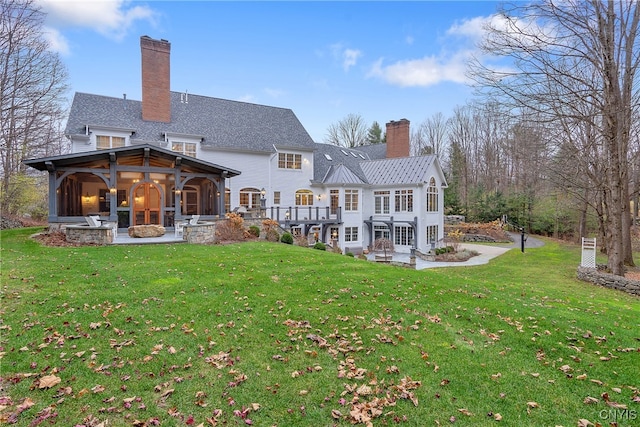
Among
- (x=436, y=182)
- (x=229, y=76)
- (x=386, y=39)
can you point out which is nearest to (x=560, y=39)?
(x=386, y=39)

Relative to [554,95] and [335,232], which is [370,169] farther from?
[554,95]

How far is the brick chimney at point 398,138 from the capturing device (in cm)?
2851

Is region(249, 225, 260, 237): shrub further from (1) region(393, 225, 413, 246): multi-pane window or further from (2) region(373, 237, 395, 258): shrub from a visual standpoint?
(1) region(393, 225, 413, 246): multi-pane window

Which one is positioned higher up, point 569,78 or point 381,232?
point 569,78

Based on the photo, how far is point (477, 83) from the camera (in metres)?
10.7

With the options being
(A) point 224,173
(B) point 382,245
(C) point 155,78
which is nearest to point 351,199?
(B) point 382,245

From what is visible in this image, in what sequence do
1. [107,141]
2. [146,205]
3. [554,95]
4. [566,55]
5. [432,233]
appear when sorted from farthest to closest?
[432,233] → [146,205] → [107,141] → [554,95] → [566,55]

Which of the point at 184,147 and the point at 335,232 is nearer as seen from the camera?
the point at 184,147

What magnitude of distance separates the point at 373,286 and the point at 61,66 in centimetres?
2524

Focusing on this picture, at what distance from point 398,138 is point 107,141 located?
70.8 feet

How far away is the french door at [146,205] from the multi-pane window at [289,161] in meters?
7.85

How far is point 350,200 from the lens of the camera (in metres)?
23.5

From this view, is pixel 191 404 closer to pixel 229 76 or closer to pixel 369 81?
pixel 229 76

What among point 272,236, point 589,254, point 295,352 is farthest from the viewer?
point 272,236
